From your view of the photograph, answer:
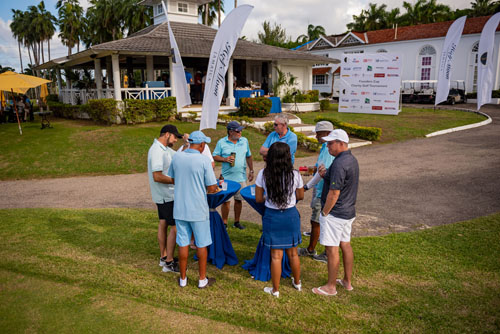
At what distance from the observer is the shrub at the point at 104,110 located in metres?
16.1

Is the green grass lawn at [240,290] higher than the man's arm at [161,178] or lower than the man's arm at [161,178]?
lower

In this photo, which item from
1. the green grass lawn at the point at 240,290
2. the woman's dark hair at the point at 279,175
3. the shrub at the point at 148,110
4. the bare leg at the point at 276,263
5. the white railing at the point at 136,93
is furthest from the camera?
the white railing at the point at 136,93

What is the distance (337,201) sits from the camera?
13.1 ft

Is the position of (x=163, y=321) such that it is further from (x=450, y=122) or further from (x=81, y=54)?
(x=450, y=122)

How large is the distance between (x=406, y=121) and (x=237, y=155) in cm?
1675

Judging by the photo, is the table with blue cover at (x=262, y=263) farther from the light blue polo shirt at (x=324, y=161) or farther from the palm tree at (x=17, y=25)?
the palm tree at (x=17, y=25)

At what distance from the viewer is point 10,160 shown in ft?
39.5

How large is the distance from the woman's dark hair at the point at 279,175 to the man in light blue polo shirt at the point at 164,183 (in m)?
1.36

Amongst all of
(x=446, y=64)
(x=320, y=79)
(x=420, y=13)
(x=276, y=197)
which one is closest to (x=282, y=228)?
(x=276, y=197)

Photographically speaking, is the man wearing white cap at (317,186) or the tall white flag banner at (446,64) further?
the tall white flag banner at (446,64)

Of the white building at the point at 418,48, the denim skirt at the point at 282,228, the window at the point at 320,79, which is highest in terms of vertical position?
the white building at the point at 418,48

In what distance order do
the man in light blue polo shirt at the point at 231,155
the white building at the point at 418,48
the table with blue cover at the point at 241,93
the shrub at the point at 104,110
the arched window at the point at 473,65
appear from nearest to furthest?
the man in light blue polo shirt at the point at 231,155, the shrub at the point at 104,110, the table with blue cover at the point at 241,93, the arched window at the point at 473,65, the white building at the point at 418,48

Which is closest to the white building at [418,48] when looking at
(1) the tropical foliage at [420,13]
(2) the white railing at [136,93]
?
(1) the tropical foliage at [420,13]

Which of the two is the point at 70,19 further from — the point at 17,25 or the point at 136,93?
the point at 136,93
